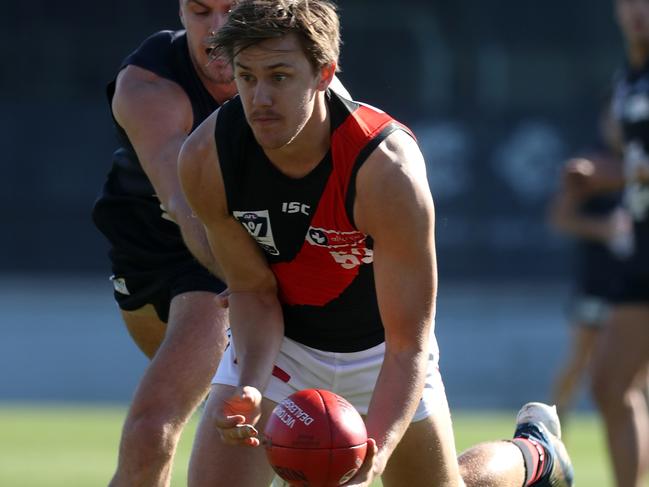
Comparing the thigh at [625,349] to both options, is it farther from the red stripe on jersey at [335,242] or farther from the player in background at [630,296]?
the red stripe on jersey at [335,242]

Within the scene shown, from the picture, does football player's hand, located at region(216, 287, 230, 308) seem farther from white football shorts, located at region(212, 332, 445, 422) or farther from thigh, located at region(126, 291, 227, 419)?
thigh, located at region(126, 291, 227, 419)

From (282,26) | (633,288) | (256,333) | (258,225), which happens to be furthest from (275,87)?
(633,288)

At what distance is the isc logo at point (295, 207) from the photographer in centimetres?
500

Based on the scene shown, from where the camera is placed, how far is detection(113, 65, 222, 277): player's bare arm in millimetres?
5750

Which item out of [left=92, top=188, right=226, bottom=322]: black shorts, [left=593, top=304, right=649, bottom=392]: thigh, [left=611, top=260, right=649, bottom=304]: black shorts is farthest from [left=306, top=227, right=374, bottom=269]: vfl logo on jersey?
Result: [left=611, top=260, right=649, bottom=304]: black shorts

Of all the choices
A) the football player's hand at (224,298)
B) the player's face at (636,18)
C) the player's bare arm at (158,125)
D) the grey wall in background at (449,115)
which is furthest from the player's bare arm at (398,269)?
the grey wall in background at (449,115)

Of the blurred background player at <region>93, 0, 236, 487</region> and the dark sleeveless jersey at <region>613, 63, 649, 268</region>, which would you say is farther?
the dark sleeveless jersey at <region>613, 63, 649, 268</region>

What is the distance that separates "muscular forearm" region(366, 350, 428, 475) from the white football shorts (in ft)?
1.56

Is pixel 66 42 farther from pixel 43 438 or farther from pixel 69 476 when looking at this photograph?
pixel 69 476

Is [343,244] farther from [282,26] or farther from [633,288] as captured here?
[633,288]

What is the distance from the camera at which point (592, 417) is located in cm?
1577

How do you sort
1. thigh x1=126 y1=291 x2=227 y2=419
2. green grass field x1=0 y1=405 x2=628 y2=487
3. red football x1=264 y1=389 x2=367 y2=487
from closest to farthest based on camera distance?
red football x1=264 y1=389 x2=367 y2=487 → thigh x1=126 y1=291 x2=227 y2=419 → green grass field x1=0 y1=405 x2=628 y2=487

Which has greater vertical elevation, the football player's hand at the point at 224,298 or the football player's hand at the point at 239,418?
the football player's hand at the point at 224,298

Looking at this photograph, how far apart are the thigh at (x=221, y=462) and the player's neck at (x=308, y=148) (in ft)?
2.85
